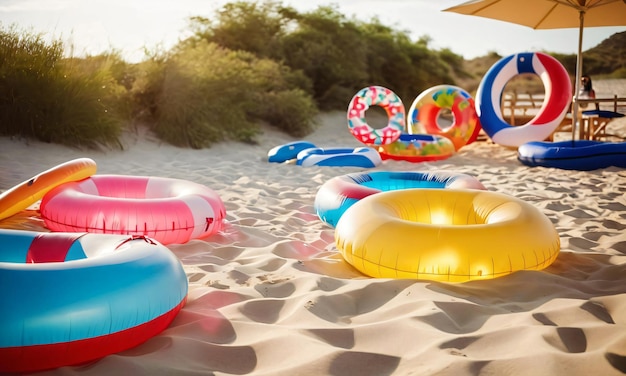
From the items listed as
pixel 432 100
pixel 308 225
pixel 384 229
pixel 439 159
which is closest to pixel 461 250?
pixel 384 229

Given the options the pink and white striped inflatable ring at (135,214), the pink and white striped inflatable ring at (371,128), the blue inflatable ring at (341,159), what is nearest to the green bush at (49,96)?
the blue inflatable ring at (341,159)

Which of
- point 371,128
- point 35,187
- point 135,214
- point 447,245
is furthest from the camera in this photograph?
point 371,128

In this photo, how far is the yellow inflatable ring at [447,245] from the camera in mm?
2701

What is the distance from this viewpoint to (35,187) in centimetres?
369

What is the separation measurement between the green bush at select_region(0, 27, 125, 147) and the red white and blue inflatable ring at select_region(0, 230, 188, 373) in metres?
5.91

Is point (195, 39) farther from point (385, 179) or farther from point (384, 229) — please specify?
point (384, 229)

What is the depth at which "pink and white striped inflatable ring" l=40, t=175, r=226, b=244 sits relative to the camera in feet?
11.2

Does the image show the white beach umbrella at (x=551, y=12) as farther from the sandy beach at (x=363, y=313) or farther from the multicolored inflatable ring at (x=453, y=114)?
the sandy beach at (x=363, y=313)

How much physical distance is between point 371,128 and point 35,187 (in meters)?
6.40

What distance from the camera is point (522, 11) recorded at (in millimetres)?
8195

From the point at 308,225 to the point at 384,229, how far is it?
1.40 metres

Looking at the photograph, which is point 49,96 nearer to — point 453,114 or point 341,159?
point 341,159

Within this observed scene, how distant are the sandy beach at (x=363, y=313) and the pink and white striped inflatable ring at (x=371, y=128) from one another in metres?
4.26

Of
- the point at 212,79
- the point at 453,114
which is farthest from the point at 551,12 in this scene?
the point at 212,79
